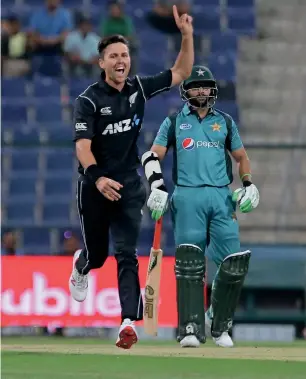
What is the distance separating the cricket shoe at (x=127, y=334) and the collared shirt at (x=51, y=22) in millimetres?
10127

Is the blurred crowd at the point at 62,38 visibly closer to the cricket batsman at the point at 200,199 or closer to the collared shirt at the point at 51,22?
the collared shirt at the point at 51,22

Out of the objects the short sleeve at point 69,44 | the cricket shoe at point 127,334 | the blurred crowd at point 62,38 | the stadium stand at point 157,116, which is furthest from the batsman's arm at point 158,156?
the short sleeve at point 69,44

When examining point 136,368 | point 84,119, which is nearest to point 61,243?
point 84,119

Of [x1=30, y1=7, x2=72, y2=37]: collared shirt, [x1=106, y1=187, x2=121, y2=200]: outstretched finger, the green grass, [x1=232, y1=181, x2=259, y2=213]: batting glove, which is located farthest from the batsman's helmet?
[x1=30, y1=7, x2=72, y2=37]: collared shirt

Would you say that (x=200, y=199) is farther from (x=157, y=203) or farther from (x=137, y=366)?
(x=137, y=366)

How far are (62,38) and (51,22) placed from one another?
0.44 m

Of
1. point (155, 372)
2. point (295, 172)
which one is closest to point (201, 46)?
point (295, 172)

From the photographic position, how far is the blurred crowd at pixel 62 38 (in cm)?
1748

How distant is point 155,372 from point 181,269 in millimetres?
1643

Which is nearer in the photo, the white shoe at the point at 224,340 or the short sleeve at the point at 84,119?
the short sleeve at the point at 84,119

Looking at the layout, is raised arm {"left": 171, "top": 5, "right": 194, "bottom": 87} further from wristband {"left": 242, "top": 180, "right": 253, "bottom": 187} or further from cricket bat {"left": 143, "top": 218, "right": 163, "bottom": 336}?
cricket bat {"left": 143, "top": 218, "right": 163, "bottom": 336}

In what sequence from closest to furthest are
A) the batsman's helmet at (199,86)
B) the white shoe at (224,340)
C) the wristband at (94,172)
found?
the wristband at (94,172) → the batsman's helmet at (199,86) → the white shoe at (224,340)

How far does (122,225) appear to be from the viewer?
863cm

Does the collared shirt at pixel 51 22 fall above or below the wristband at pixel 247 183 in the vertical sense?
above
